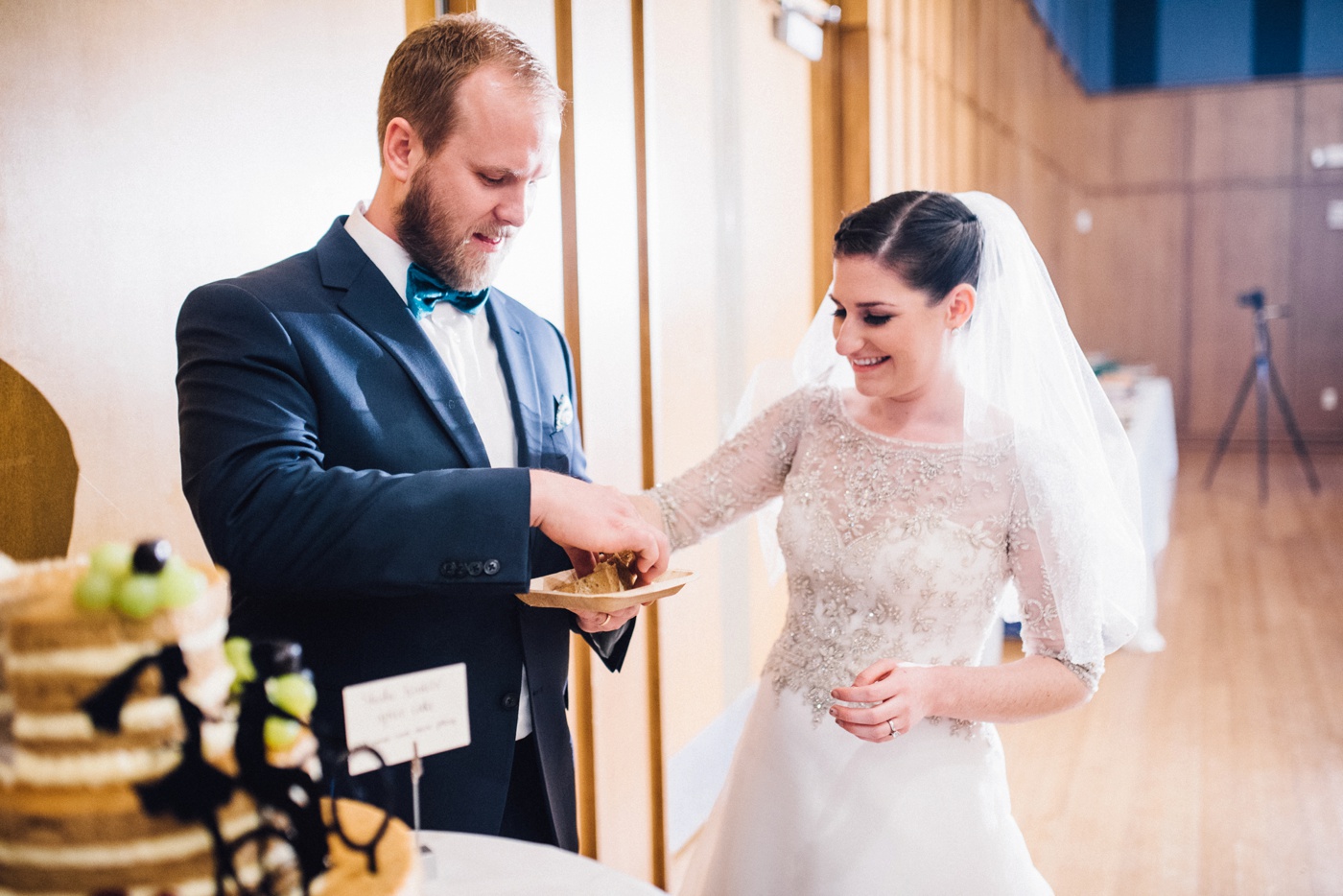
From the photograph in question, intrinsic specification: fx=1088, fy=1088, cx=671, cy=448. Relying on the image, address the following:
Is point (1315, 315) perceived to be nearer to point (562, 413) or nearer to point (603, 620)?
point (562, 413)

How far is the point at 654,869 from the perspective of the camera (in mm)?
3012

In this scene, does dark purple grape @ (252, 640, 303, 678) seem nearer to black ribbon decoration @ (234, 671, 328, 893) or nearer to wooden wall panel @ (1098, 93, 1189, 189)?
black ribbon decoration @ (234, 671, 328, 893)

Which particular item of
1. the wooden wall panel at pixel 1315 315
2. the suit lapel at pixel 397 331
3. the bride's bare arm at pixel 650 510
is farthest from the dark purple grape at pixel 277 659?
the wooden wall panel at pixel 1315 315

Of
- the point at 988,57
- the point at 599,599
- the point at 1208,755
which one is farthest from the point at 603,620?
the point at 988,57

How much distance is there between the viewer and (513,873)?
116 centimetres

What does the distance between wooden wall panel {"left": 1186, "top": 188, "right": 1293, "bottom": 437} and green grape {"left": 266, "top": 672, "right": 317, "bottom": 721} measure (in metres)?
11.8

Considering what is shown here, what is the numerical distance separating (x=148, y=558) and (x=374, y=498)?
0.54m

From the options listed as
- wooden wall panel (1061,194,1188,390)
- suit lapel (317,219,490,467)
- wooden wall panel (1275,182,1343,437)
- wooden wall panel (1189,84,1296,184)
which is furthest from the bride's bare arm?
wooden wall panel (1189,84,1296,184)

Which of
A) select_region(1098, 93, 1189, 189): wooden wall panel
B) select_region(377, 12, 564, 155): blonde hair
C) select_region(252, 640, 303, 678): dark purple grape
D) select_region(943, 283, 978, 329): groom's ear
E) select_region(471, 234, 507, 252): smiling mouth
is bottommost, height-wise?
select_region(252, 640, 303, 678): dark purple grape

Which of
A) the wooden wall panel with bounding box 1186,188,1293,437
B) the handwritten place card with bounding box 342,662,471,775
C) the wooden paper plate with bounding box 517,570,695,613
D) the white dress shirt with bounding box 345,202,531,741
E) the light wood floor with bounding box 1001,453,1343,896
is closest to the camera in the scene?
the handwritten place card with bounding box 342,662,471,775

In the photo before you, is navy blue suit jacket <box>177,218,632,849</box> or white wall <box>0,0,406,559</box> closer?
navy blue suit jacket <box>177,218,632,849</box>

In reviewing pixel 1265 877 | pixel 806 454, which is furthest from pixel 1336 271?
pixel 806 454

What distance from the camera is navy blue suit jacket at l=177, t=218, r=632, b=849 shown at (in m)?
1.28

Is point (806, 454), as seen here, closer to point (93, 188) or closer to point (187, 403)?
point (187, 403)
